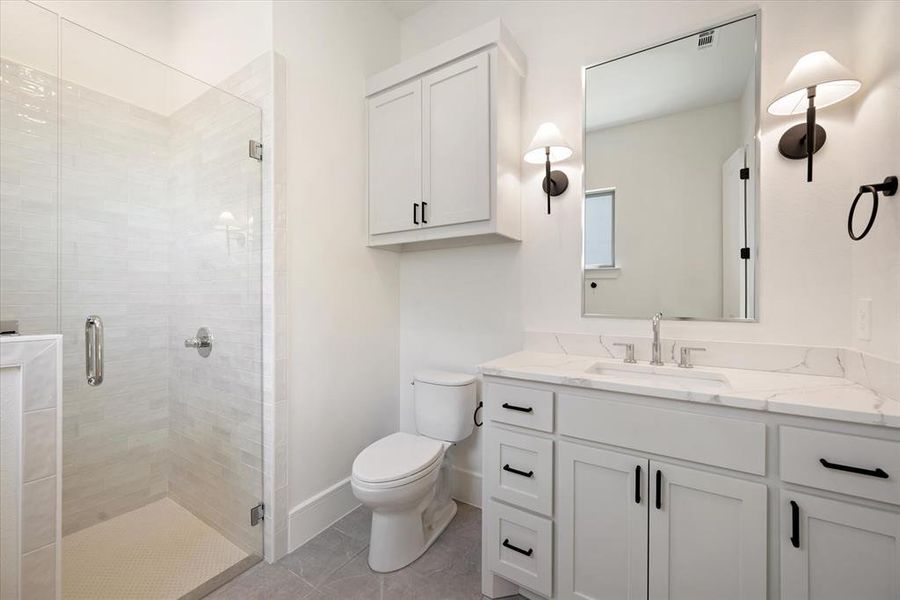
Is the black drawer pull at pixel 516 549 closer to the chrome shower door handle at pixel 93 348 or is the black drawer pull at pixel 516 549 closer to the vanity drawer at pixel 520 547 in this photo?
the vanity drawer at pixel 520 547

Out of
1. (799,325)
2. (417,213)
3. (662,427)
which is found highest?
(417,213)

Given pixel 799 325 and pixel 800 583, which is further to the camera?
pixel 799 325

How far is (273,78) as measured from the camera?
65.1 inches

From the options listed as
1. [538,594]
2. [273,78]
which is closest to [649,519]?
[538,594]

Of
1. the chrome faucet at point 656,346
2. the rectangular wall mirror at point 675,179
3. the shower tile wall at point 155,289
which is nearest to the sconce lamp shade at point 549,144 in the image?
the rectangular wall mirror at point 675,179

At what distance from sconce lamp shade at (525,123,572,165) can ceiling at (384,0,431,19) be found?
1.23 m

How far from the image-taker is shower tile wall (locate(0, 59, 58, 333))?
1181mm

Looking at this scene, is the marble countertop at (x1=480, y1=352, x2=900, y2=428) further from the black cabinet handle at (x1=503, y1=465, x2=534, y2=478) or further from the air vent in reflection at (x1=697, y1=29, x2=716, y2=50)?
the air vent in reflection at (x1=697, y1=29, x2=716, y2=50)

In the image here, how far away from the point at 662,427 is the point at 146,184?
226 cm

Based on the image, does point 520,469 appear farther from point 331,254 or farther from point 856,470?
point 331,254

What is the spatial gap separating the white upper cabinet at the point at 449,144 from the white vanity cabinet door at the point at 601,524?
41.6 inches

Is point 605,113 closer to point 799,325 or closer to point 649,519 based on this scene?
point 799,325

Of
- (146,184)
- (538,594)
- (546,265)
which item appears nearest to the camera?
(538,594)

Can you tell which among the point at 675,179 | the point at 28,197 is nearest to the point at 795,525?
the point at 675,179
